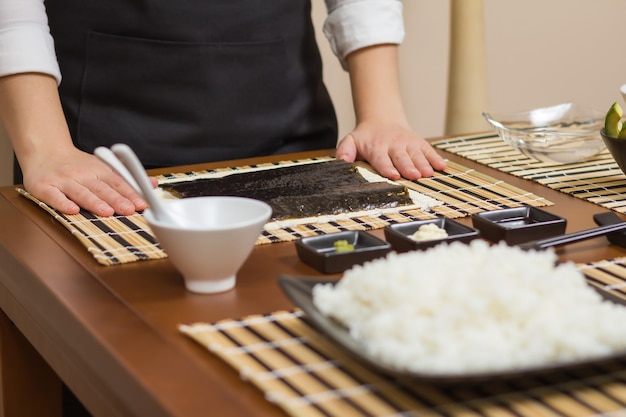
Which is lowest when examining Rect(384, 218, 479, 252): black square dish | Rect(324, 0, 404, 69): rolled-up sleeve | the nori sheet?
Rect(384, 218, 479, 252): black square dish

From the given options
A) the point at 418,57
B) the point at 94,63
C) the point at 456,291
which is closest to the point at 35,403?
the point at 94,63

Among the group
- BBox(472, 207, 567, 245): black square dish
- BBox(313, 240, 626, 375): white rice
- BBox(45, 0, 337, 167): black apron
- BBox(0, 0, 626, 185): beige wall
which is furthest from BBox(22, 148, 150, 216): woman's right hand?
BBox(0, 0, 626, 185): beige wall

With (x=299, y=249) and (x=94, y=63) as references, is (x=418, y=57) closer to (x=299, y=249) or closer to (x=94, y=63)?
(x=94, y=63)

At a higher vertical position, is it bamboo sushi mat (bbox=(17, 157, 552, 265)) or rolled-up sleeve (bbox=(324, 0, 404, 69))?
rolled-up sleeve (bbox=(324, 0, 404, 69))

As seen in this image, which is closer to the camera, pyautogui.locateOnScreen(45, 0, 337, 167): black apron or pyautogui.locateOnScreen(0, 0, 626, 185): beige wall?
pyautogui.locateOnScreen(45, 0, 337, 167): black apron

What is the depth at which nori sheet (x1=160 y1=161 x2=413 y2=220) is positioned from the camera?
1.37m

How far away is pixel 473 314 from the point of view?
0.79 metres

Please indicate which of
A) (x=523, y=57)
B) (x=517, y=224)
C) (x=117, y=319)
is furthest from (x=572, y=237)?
(x=523, y=57)

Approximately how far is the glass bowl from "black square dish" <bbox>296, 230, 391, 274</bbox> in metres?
0.61

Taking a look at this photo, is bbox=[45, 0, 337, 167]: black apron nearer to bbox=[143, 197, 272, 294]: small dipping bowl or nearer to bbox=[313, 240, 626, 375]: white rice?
bbox=[143, 197, 272, 294]: small dipping bowl

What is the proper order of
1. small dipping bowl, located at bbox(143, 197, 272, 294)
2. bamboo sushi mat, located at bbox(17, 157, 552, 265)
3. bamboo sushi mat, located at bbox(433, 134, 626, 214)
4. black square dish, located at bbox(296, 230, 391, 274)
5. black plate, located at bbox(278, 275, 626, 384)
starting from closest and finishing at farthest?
black plate, located at bbox(278, 275, 626, 384) → small dipping bowl, located at bbox(143, 197, 272, 294) → black square dish, located at bbox(296, 230, 391, 274) → bamboo sushi mat, located at bbox(17, 157, 552, 265) → bamboo sushi mat, located at bbox(433, 134, 626, 214)

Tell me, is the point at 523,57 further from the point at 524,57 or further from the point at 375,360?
the point at 375,360

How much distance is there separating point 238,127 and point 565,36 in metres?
1.91

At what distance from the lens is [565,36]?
11.3 ft
